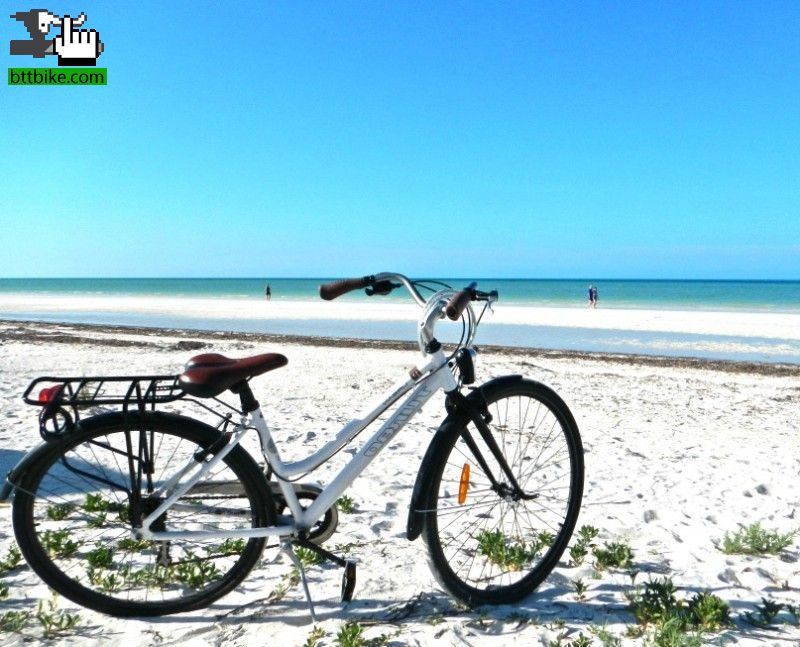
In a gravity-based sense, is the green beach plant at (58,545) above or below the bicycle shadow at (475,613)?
above

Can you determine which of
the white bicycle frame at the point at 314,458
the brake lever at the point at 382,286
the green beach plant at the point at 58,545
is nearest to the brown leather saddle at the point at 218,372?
the white bicycle frame at the point at 314,458

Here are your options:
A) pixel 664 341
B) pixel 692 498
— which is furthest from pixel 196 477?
pixel 664 341

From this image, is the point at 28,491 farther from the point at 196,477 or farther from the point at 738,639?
the point at 738,639

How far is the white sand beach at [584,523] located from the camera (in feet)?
9.07

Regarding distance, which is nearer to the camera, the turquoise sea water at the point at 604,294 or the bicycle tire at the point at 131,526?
the bicycle tire at the point at 131,526

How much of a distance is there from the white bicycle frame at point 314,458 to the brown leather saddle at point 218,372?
0.61 ft

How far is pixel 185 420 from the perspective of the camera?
2.67 m

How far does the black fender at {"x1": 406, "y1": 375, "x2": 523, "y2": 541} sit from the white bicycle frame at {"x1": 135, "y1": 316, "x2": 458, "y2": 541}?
131mm

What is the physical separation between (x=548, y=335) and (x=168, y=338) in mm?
12462

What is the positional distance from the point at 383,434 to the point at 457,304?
72 cm

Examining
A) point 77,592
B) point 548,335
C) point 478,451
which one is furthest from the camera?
point 548,335

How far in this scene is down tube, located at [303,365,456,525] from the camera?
9.41 ft

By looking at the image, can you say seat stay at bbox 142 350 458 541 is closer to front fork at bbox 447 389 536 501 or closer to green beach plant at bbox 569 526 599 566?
front fork at bbox 447 389 536 501

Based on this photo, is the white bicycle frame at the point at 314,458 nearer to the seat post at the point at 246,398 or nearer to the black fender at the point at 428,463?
the seat post at the point at 246,398
